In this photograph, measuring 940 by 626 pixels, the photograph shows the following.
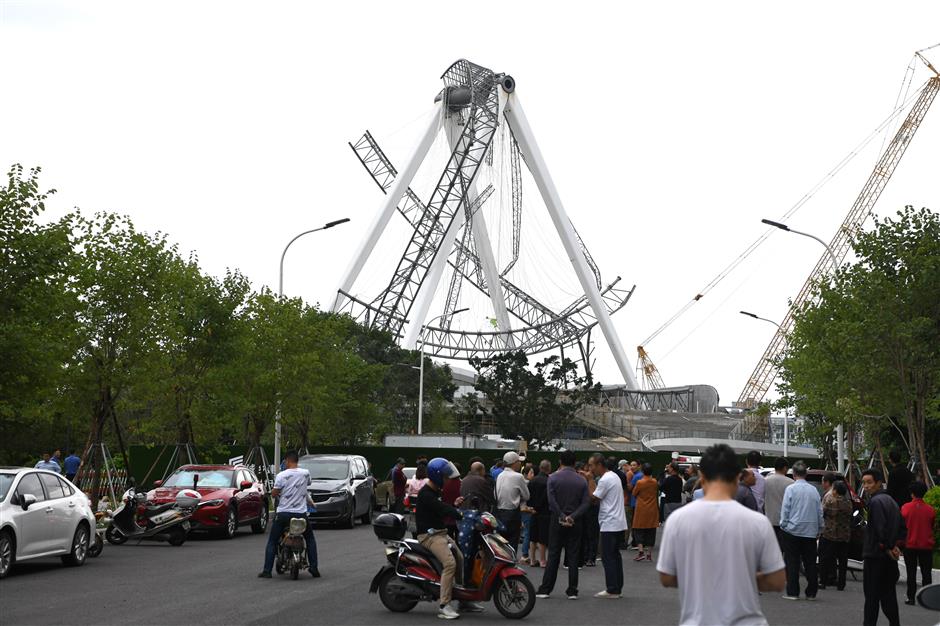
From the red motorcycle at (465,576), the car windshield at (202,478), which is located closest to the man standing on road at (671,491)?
the car windshield at (202,478)

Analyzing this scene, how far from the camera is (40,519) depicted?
15711 mm

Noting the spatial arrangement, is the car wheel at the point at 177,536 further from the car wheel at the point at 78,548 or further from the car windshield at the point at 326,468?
the car windshield at the point at 326,468

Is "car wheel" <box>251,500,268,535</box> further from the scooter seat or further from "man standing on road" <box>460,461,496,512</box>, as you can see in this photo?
"man standing on road" <box>460,461,496,512</box>

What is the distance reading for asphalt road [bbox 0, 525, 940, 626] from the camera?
37.7 feet

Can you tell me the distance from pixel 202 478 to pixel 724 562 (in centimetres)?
1970

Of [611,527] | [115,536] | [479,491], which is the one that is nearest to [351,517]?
[115,536]

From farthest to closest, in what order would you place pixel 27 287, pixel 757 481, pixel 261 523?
pixel 261 523 → pixel 27 287 → pixel 757 481

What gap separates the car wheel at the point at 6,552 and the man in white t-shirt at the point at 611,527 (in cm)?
725

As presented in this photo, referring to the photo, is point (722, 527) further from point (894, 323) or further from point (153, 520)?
point (894, 323)

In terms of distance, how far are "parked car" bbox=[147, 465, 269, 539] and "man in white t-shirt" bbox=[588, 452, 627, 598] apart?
10085 millimetres

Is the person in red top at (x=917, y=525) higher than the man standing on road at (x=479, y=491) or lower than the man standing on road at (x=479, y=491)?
lower

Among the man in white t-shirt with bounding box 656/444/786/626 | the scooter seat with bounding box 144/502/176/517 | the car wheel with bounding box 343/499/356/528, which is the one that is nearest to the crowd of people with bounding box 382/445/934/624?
the man in white t-shirt with bounding box 656/444/786/626

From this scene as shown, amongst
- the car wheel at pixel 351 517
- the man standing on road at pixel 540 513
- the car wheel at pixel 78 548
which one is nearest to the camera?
the car wheel at pixel 78 548

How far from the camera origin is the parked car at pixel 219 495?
73.9 feet
